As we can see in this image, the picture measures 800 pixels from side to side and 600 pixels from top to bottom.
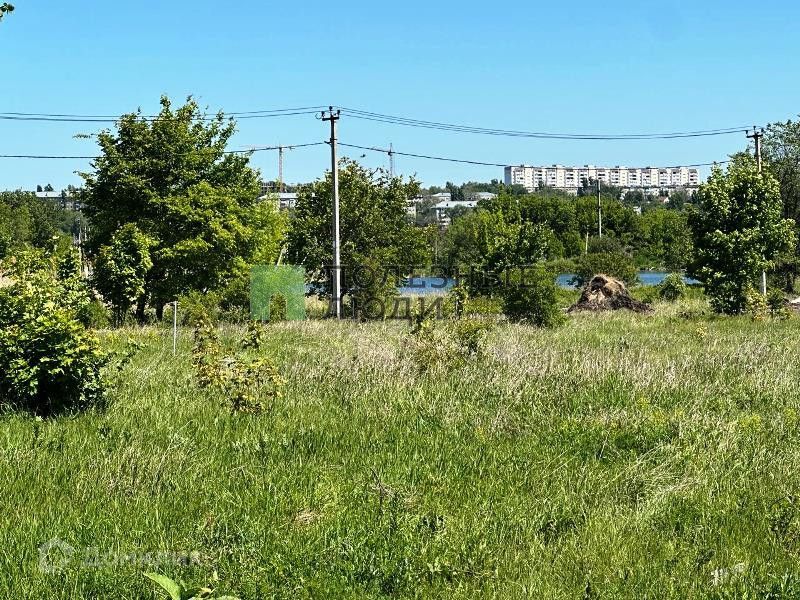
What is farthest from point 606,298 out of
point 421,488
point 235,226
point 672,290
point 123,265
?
point 421,488

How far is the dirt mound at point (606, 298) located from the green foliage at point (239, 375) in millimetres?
21148

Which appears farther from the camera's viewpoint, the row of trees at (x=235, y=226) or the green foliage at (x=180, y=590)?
the row of trees at (x=235, y=226)

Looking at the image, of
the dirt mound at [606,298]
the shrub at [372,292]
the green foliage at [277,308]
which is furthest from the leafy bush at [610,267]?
the green foliage at [277,308]

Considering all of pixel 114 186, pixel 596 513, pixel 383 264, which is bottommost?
pixel 596 513

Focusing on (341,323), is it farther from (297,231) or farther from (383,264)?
(297,231)

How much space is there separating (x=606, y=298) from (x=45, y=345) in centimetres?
2451

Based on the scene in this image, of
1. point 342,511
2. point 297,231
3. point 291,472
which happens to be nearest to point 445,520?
point 342,511

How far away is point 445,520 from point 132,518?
2.25m

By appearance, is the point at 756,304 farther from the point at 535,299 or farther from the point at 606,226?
the point at 606,226

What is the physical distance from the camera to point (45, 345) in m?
8.99

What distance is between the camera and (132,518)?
5.87 meters

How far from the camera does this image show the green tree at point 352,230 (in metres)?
29.6

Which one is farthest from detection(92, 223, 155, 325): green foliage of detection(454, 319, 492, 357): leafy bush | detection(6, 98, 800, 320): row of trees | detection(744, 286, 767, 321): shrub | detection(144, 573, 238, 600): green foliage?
detection(144, 573, 238, 600): green foliage

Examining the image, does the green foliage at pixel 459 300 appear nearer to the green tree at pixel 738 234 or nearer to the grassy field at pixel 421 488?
the grassy field at pixel 421 488
